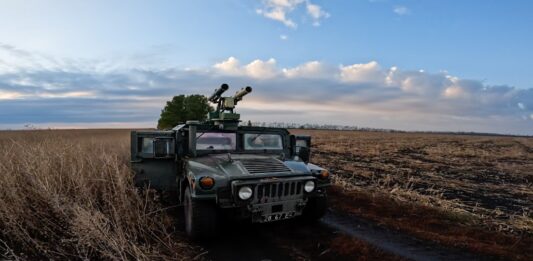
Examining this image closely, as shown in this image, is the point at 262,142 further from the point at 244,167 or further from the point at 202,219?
the point at 202,219

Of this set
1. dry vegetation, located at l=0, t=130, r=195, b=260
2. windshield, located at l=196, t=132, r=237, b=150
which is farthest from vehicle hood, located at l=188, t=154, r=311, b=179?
dry vegetation, located at l=0, t=130, r=195, b=260

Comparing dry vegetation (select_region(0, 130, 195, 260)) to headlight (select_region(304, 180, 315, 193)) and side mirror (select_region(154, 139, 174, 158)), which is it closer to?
side mirror (select_region(154, 139, 174, 158))

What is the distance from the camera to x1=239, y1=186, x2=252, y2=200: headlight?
508cm

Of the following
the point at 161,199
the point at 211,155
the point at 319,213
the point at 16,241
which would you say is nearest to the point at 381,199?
the point at 319,213

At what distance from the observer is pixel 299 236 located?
229 inches

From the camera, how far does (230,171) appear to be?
17.4 ft

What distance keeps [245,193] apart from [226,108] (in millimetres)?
2948

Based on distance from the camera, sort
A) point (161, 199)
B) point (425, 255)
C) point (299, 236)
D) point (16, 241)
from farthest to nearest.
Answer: point (161, 199) → point (299, 236) → point (16, 241) → point (425, 255)

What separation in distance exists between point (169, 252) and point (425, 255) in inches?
130

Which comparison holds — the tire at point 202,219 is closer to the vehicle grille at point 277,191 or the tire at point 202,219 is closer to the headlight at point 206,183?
the headlight at point 206,183

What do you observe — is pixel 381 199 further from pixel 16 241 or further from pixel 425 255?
pixel 16 241

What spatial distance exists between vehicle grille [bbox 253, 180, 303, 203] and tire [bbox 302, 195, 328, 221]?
789 millimetres

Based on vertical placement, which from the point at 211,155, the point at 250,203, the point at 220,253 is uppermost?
the point at 211,155

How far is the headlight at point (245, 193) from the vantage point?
16.7ft
